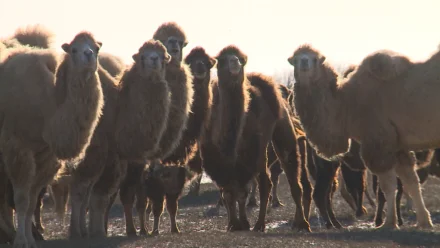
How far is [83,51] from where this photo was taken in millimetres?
12086

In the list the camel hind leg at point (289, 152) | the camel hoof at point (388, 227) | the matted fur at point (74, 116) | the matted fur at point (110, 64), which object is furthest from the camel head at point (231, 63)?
the matted fur at point (74, 116)

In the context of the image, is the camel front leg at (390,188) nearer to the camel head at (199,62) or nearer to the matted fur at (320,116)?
the matted fur at (320,116)

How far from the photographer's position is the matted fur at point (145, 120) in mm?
13133

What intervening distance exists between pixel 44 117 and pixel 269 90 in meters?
4.61

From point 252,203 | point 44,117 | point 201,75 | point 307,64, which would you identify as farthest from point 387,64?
point 252,203

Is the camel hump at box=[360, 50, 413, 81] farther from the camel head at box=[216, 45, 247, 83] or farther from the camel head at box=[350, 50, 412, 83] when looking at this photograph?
the camel head at box=[216, 45, 247, 83]

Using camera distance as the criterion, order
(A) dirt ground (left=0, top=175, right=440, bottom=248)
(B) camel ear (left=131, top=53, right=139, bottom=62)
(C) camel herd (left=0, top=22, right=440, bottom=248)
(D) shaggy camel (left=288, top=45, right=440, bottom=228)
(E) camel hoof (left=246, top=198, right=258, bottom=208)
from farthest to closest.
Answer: (E) camel hoof (left=246, top=198, right=258, bottom=208) → (D) shaggy camel (left=288, top=45, right=440, bottom=228) → (B) camel ear (left=131, top=53, right=139, bottom=62) → (C) camel herd (left=0, top=22, right=440, bottom=248) → (A) dirt ground (left=0, top=175, right=440, bottom=248)

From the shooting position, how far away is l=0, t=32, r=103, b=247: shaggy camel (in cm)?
1192

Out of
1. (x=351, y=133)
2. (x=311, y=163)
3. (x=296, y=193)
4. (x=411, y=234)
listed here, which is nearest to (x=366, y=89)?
(x=351, y=133)

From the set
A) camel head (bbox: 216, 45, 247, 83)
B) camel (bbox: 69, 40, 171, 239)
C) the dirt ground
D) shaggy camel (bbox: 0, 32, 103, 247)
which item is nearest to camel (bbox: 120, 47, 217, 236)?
camel head (bbox: 216, 45, 247, 83)

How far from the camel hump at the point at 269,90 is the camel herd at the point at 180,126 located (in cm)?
2

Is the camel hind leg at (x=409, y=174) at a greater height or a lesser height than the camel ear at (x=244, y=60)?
lesser

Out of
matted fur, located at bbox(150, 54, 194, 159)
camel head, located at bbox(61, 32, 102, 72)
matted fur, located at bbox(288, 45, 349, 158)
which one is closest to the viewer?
camel head, located at bbox(61, 32, 102, 72)

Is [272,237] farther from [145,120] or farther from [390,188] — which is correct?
[390,188]
